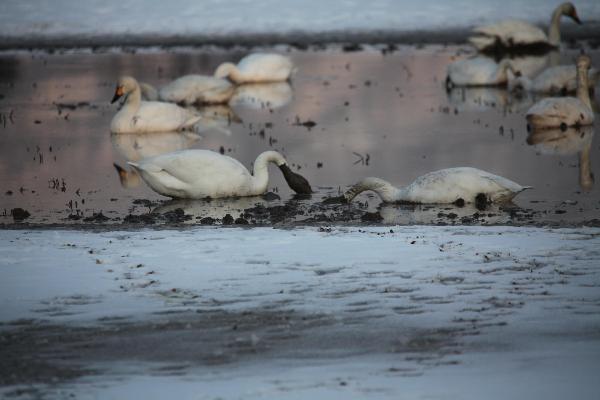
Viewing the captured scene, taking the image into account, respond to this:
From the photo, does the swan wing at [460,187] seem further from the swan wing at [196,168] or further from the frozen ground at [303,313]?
the swan wing at [196,168]

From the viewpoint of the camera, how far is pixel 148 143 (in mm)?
16797

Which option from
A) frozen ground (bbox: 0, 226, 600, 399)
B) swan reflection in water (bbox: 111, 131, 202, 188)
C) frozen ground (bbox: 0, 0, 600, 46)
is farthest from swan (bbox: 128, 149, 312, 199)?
frozen ground (bbox: 0, 0, 600, 46)

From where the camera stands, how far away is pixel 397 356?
273 inches

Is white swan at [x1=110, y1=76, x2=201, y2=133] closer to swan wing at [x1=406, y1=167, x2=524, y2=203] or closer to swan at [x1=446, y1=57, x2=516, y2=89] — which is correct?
swan at [x1=446, y1=57, x2=516, y2=89]

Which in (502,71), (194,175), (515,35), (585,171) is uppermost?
(515,35)

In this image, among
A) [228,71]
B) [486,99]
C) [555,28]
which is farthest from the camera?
[555,28]

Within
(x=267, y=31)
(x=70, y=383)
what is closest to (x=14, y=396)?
(x=70, y=383)

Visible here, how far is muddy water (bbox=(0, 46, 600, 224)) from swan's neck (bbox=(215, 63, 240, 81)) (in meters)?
0.38

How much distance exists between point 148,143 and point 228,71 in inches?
241

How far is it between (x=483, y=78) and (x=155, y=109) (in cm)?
711

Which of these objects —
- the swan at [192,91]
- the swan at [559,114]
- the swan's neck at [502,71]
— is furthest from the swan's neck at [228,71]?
the swan at [559,114]

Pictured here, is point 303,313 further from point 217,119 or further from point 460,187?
point 217,119

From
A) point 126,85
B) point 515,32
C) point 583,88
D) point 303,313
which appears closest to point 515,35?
point 515,32

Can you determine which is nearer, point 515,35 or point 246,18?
point 515,35
